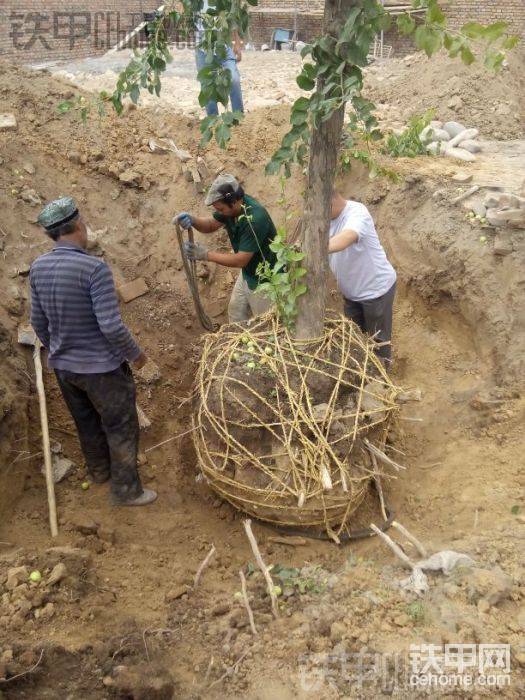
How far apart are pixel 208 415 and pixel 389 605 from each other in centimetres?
138

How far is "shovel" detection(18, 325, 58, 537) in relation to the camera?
3139 mm

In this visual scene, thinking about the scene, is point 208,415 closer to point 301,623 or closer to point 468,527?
point 301,623

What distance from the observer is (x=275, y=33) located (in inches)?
575

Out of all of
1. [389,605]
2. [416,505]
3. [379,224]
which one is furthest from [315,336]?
[379,224]

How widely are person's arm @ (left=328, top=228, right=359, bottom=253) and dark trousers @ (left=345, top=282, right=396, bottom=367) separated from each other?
2.09 feet

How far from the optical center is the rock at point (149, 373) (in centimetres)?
431

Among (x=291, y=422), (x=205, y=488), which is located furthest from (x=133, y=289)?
(x=291, y=422)

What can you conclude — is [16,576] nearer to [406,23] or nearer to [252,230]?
[252,230]

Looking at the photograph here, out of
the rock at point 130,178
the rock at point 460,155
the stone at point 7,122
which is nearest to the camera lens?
the stone at point 7,122

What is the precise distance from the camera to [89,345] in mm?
3059

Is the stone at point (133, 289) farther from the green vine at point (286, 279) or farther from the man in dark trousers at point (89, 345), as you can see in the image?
the green vine at point (286, 279)

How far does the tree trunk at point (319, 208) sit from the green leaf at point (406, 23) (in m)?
0.45

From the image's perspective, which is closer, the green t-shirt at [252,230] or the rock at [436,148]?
the green t-shirt at [252,230]

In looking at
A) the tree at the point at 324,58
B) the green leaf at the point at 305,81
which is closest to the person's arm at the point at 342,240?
the tree at the point at 324,58
